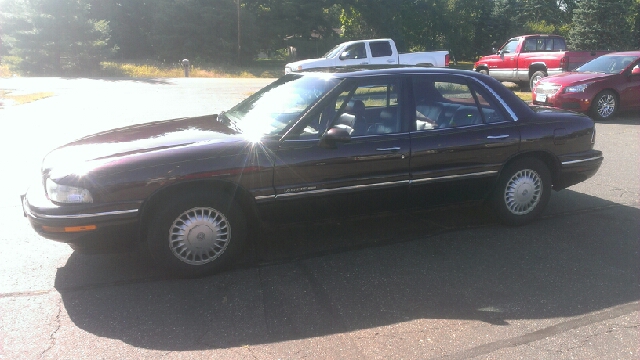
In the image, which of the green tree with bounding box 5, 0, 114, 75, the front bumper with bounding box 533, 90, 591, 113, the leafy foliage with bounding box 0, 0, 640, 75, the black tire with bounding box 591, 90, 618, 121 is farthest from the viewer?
the leafy foliage with bounding box 0, 0, 640, 75

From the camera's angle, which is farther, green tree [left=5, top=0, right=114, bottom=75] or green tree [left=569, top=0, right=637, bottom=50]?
green tree [left=569, top=0, right=637, bottom=50]

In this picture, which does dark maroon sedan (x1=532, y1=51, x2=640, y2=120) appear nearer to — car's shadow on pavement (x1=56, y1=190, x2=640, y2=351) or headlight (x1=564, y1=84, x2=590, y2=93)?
headlight (x1=564, y1=84, x2=590, y2=93)

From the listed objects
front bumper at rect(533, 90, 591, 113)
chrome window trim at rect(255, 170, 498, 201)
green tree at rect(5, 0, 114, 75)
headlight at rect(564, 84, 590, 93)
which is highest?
green tree at rect(5, 0, 114, 75)

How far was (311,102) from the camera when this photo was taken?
4809 millimetres

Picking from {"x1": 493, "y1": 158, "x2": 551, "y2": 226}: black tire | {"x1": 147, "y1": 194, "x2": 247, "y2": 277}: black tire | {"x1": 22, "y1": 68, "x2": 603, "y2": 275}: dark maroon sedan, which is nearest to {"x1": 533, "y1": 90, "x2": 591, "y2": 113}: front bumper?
{"x1": 22, "y1": 68, "x2": 603, "y2": 275}: dark maroon sedan

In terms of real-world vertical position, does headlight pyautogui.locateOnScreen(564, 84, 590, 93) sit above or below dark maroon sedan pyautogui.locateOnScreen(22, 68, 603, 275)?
above

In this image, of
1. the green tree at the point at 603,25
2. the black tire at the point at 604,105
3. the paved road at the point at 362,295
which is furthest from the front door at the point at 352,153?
the green tree at the point at 603,25

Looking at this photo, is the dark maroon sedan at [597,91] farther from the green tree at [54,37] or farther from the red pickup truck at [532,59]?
the green tree at [54,37]

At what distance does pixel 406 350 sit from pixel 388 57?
20.1m

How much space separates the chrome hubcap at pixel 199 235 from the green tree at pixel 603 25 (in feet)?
119

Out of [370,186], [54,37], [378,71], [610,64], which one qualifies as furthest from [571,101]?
[54,37]

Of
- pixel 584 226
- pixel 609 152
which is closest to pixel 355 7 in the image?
pixel 609 152

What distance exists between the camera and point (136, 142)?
4562 millimetres

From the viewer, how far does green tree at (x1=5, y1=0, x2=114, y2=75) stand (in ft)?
109
